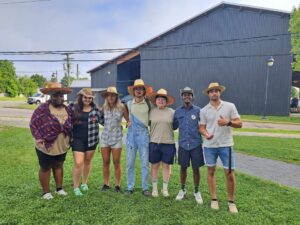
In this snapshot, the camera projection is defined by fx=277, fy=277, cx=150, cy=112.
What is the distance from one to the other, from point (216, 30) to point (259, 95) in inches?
292

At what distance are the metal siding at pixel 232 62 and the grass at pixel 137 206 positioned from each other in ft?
69.7

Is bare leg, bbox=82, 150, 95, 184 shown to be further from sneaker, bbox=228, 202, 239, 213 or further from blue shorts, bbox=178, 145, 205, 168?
sneaker, bbox=228, 202, 239, 213

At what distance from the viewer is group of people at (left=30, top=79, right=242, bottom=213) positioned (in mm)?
4254

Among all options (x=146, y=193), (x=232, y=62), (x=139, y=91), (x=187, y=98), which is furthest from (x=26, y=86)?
(x=187, y=98)

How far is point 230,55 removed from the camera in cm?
2608

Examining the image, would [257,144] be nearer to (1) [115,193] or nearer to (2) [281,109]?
(1) [115,193]

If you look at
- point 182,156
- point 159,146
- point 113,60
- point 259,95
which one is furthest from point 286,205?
point 113,60

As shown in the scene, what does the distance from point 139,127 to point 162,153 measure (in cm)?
60

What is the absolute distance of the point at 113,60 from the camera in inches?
1235

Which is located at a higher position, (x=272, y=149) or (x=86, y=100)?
(x=86, y=100)

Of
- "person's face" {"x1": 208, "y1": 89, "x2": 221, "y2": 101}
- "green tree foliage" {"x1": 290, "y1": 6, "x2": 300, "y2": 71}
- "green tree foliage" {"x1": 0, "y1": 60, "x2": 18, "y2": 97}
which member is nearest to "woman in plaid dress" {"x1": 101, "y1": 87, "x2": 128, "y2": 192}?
"person's face" {"x1": 208, "y1": 89, "x2": 221, "y2": 101}

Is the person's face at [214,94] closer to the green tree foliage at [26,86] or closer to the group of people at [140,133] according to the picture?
the group of people at [140,133]

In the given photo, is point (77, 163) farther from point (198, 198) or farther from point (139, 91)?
point (198, 198)

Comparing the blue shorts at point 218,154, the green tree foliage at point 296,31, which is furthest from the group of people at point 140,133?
the green tree foliage at point 296,31
